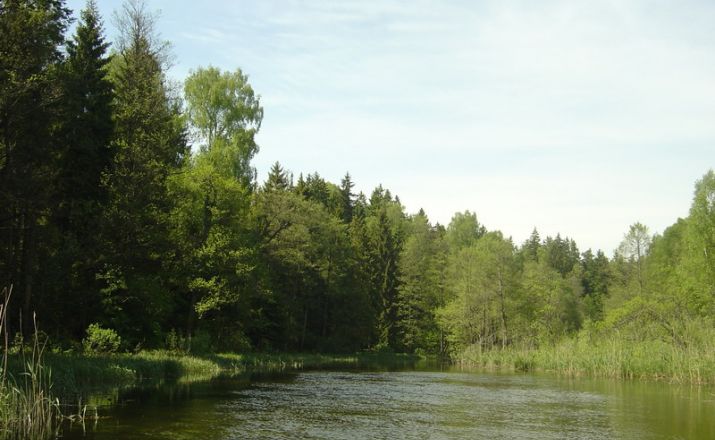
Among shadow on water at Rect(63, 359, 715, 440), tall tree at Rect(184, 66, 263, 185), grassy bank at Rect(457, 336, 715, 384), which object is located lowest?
shadow on water at Rect(63, 359, 715, 440)

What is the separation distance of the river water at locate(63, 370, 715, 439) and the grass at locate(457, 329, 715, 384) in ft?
7.13

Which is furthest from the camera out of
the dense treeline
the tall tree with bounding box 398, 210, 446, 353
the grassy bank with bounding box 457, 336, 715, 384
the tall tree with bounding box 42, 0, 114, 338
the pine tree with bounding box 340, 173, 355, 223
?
the pine tree with bounding box 340, 173, 355, 223

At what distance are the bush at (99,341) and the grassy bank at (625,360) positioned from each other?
2992cm

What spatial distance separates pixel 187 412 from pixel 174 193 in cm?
2336

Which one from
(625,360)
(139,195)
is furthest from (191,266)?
(625,360)

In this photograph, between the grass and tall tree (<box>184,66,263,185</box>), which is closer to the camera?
the grass

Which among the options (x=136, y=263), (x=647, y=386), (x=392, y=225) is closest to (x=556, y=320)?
(x=392, y=225)

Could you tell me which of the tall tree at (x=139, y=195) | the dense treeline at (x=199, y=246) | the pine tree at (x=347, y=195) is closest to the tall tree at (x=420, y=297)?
the dense treeline at (x=199, y=246)

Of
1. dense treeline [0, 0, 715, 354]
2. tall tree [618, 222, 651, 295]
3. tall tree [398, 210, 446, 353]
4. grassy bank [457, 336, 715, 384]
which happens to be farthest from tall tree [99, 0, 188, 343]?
tall tree [618, 222, 651, 295]

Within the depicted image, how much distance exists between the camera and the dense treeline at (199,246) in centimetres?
2770

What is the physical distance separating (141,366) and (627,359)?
28941mm

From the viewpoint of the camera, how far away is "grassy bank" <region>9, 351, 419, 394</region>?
23.2m

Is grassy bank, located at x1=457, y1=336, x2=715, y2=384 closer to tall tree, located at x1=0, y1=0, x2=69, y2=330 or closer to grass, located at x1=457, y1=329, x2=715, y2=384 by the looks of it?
grass, located at x1=457, y1=329, x2=715, y2=384

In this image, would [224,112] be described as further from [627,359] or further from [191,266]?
[627,359]
